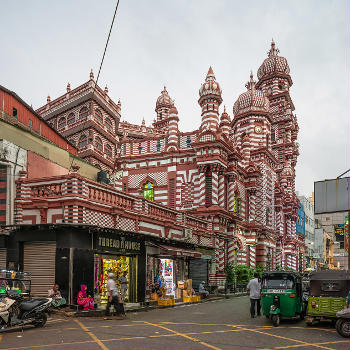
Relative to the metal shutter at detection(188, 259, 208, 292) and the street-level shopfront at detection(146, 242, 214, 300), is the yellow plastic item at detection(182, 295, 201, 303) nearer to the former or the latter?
the street-level shopfront at detection(146, 242, 214, 300)

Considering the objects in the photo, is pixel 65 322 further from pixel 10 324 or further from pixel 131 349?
pixel 131 349

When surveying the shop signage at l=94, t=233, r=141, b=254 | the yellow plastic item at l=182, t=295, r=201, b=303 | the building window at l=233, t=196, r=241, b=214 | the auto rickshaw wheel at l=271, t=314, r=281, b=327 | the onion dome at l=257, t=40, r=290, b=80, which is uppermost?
the onion dome at l=257, t=40, r=290, b=80

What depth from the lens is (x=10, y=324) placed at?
12.5 m

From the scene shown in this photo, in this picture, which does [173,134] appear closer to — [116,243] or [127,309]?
[116,243]

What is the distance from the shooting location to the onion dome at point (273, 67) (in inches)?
2625

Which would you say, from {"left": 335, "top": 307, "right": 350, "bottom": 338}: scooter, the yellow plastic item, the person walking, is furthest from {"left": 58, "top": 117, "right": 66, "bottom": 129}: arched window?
{"left": 335, "top": 307, "right": 350, "bottom": 338}: scooter

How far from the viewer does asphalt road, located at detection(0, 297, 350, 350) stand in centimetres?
1055

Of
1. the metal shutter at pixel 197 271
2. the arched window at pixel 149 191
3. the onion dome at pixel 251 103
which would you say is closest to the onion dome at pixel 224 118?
the arched window at pixel 149 191

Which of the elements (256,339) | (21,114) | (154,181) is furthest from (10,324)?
(154,181)

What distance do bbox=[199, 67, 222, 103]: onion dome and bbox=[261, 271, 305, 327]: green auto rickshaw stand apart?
21570mm

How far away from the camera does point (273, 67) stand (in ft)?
219

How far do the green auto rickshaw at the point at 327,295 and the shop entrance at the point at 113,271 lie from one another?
29.7 ft

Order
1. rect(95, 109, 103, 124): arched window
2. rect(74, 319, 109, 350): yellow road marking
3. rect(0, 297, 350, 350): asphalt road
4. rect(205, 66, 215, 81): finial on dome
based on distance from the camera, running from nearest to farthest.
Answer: rect(74, 319, 109, 350): yellow road marking → rect(0, 297, 350, 350): asphalt road → rect(205, 66, 215, 81): finial on dome → rect(95, 109, 103, 124): arched window

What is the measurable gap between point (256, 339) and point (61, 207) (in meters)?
10.5
